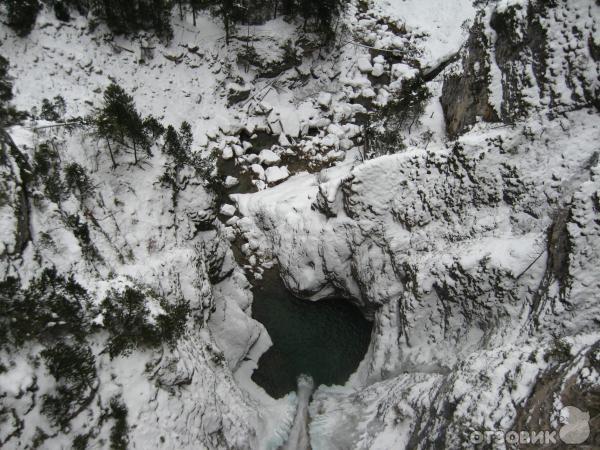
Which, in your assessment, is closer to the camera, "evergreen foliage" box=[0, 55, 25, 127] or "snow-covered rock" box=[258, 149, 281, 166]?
"evergreen foliage" box=[0, 55, 25, 127]

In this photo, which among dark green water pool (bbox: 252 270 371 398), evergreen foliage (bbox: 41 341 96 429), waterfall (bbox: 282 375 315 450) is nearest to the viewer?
evergreen foliage (bbox: 41 341 96 429)

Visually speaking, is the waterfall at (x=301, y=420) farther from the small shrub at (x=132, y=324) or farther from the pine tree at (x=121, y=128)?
the pine tree at (x=121, y=128)

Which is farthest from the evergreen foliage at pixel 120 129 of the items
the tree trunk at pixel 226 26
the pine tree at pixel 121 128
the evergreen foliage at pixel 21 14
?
the tree trunk at pixel 226 26

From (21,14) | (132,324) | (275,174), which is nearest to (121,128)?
(132,324)

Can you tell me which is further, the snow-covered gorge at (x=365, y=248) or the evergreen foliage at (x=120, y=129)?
the evergreen foliage at (x=120, y=129)

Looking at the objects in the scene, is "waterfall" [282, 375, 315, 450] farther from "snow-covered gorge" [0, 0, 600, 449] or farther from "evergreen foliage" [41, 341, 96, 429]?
"evergreen foliage" [41, 341, 96, 429]

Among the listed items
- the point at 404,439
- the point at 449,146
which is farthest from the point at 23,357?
the point at 449,146

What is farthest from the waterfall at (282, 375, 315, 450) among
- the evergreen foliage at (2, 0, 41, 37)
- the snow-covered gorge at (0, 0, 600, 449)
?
the evergreen foliage at (2, 0, 41, 37)
